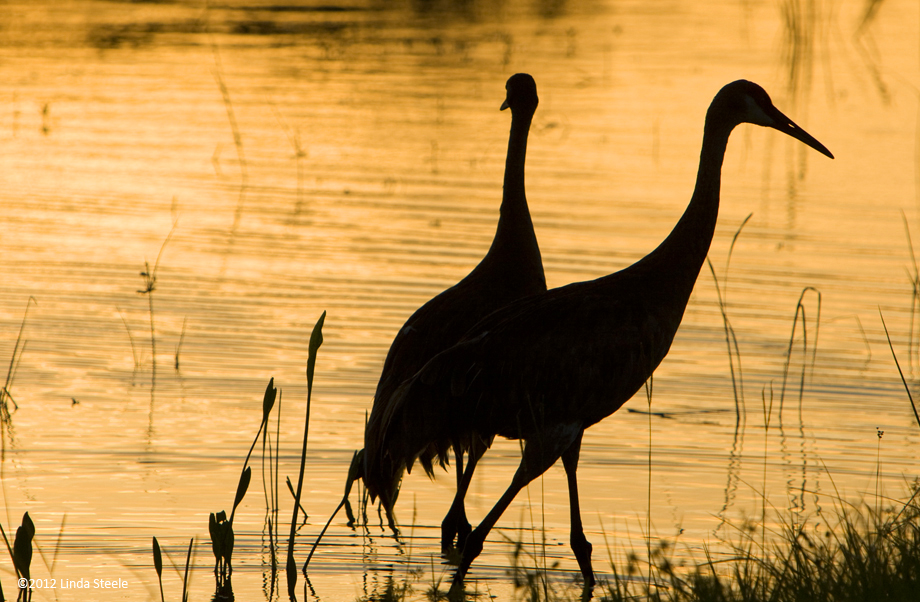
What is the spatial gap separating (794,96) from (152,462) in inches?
437

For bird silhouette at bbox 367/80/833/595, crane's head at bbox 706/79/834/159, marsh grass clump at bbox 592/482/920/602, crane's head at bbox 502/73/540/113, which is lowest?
marsh grass clump at bbox 592/482/920/602

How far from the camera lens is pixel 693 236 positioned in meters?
6.23

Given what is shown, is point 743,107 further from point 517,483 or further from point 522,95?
point 517,483

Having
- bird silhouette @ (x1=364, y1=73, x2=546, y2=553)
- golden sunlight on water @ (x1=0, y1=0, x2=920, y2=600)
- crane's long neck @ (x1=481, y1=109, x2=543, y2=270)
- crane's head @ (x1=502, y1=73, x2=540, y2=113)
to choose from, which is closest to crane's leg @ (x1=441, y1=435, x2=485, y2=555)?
bird silhouette @ (x1=364, y1=73, x2=546, y2=553)

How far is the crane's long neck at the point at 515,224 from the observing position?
6.97 metres

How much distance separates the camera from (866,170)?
1421cm

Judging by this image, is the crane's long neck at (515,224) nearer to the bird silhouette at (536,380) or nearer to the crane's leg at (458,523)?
the bird silhouette at (536,380)

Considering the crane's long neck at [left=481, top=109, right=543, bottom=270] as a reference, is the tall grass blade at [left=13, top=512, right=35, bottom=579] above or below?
below

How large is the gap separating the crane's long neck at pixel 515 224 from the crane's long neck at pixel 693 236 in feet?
2.81

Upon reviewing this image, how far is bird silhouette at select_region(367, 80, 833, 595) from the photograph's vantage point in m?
5.80

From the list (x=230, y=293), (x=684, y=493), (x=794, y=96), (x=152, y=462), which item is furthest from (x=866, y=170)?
(x=152, y=462)

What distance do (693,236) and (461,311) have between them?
1.09 metres

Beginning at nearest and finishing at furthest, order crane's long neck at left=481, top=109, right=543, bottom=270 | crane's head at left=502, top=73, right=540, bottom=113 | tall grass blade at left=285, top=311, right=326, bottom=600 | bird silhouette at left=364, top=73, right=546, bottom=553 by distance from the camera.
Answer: tall grass blade at left=285, top=311, right=326, bottom=600 → bird silhouette at left=364, top=73, right=546, bottom=553 → crane's long neck at left=481, top=109, right=543, bottom=270 → crane's head at left=502, top=73, right=540, bottom=113

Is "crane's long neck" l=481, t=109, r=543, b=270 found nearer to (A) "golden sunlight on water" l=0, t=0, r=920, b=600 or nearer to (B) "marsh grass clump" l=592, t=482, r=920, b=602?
(A) "golden sunlight on water" l=0, t=0, r=920, b=600
